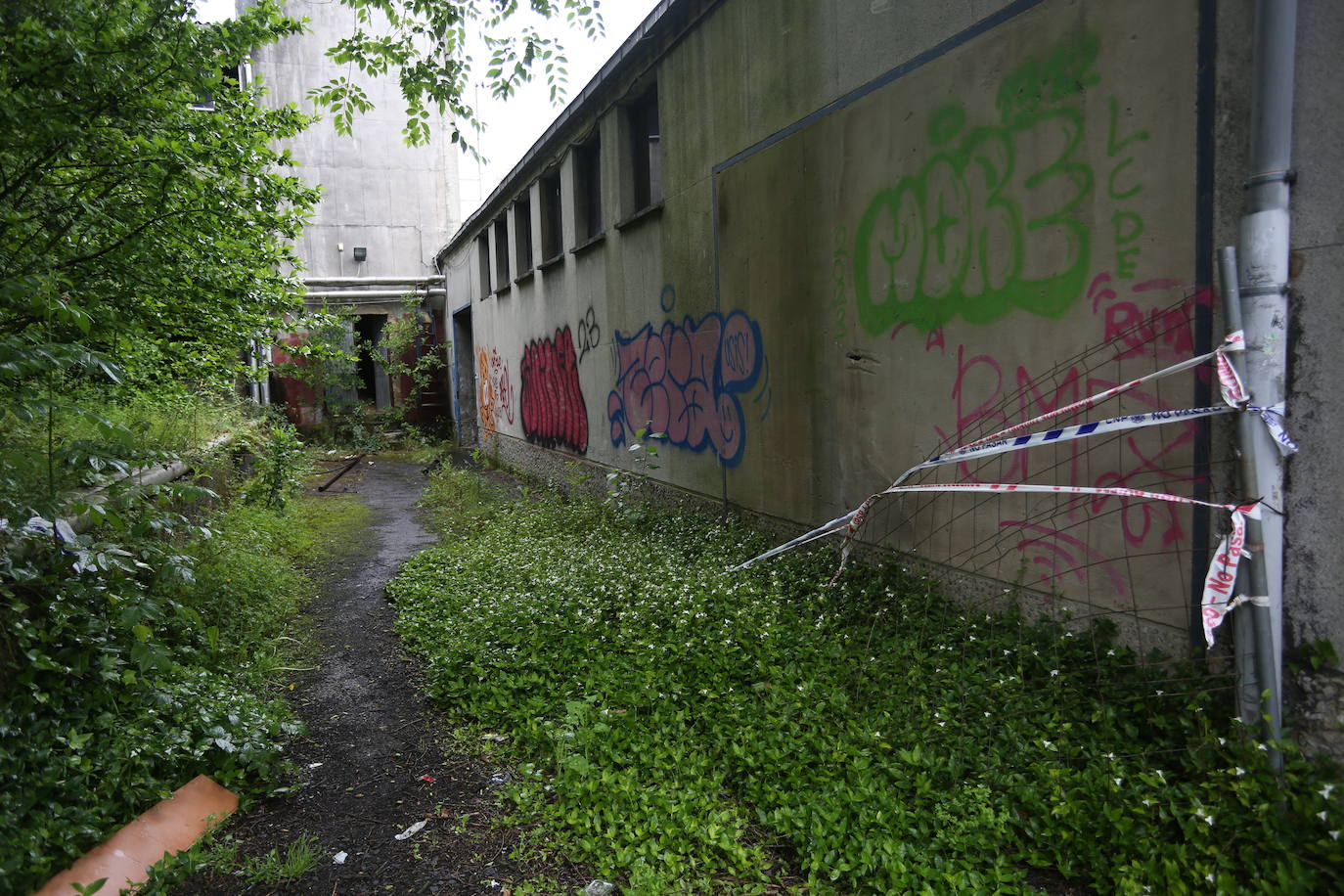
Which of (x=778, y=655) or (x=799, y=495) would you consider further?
(x=799, y=495)

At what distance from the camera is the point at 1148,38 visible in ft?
9.95

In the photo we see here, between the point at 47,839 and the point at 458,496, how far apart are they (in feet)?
26.7

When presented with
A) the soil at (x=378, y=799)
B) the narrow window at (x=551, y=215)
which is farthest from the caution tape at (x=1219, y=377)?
the narrow window at (x=551, y=215)

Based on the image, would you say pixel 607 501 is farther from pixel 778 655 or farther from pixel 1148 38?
pixel 1148 38

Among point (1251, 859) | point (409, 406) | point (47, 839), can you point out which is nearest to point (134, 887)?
point (47, 839)

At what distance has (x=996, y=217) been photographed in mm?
3820

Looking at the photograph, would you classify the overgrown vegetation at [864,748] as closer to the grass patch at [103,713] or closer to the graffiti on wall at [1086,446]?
the graffiti on wall at [1086,446]

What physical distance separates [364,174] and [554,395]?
1307cm

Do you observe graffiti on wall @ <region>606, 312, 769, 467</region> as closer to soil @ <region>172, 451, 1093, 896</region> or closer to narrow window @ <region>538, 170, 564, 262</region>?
soil @ <region>172, 451, 1093, 896</region>

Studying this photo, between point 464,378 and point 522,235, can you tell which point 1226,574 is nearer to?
point 522,235

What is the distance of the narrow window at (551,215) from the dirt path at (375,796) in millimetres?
7085

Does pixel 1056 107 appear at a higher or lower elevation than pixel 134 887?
higher

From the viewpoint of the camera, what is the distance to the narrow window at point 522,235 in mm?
12648

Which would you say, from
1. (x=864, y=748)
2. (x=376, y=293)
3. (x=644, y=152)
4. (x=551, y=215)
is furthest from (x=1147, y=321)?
(x=376, y=293)
